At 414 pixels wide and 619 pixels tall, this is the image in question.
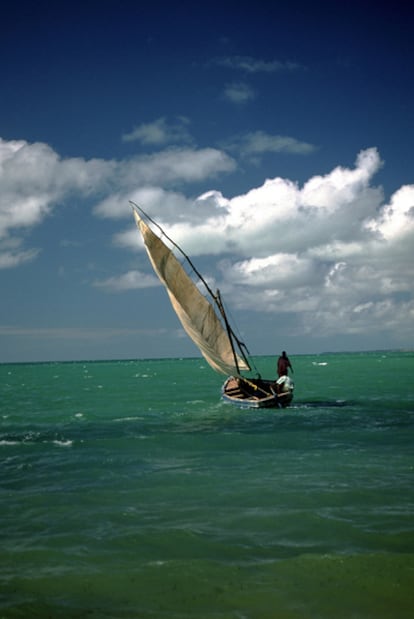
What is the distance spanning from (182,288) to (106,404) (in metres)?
13.6

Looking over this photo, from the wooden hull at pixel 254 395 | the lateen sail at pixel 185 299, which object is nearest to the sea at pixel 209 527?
the wooden hull at pixel 254 395

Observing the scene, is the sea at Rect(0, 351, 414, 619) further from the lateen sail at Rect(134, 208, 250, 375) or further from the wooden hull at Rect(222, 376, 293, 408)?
the lateen sail at Rect(134, 208, 250, 375)

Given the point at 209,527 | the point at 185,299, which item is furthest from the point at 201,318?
the point at 209,527

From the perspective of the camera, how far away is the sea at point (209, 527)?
23.9 feet

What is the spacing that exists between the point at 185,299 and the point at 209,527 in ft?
77.0

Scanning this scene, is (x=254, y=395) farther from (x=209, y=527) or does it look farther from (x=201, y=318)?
(x=209, y=527)

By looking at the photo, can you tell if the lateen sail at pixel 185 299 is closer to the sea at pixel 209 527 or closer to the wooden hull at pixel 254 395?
the wooden hull at pixel 254 395

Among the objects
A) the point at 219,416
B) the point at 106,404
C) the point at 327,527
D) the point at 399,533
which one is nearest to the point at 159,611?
the point at 327,527

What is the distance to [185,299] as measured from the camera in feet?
108

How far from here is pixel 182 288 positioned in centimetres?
3291

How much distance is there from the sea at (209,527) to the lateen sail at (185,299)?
10813 mm

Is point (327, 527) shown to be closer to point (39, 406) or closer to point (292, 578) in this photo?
point (292, 578)

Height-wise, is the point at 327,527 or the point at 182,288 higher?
the point at 182,288

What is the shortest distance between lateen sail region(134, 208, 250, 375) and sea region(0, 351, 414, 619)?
35.5 feet
